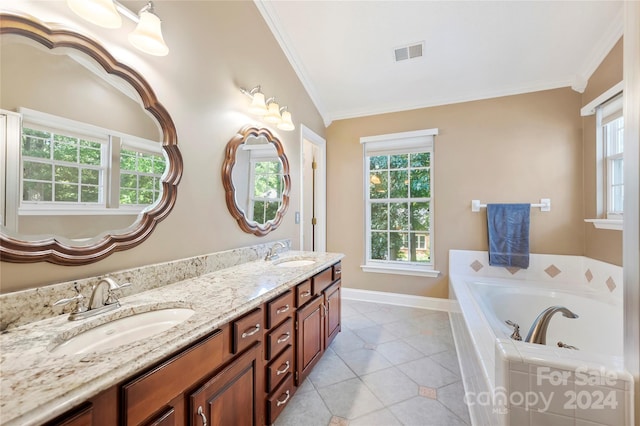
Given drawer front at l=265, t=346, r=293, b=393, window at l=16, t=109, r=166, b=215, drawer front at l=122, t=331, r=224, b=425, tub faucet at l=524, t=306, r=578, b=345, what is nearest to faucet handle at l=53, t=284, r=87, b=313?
window at l=16, t=109, r=166, b=215

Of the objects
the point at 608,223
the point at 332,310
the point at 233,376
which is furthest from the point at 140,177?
the point at 608,223

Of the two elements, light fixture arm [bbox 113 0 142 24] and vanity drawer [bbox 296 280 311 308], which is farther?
vanity drawer [bbox 296 280 311 308]

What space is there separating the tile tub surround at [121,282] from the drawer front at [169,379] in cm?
55

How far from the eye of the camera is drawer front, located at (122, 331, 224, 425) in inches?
28.1

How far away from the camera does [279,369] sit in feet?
4.86

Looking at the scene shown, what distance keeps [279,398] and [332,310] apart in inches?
35.1

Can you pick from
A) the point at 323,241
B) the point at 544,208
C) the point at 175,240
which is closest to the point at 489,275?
the point at 544,208

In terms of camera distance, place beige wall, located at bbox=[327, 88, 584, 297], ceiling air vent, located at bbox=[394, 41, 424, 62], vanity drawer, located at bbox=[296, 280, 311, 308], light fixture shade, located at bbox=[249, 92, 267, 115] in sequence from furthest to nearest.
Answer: beige wall, located at bbox=[327, 88, 584, 297] → ceiling air vent, located at bbox=[394, 41, 424, 62] → light fixture shade, located at bbox=[249, 92, 267, 115] → vanity drawer, located at bbox=[296, 280, 311, 308]

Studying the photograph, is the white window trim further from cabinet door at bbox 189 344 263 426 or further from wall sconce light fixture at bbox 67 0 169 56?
wall sconce light fixture at bbox 67 0 169 56

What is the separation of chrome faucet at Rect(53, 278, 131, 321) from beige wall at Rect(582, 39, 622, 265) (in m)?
3.43

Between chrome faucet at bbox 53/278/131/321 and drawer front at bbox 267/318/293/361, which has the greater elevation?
chrome faucet at bbox 53/278/131/321

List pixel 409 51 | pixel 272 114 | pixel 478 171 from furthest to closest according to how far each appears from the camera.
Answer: pixel 478 171 < pixel 409 51 < pixel 272 114

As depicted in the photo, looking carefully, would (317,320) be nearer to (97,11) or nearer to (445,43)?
(97,11)

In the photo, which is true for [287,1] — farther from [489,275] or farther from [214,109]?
[489,275]
